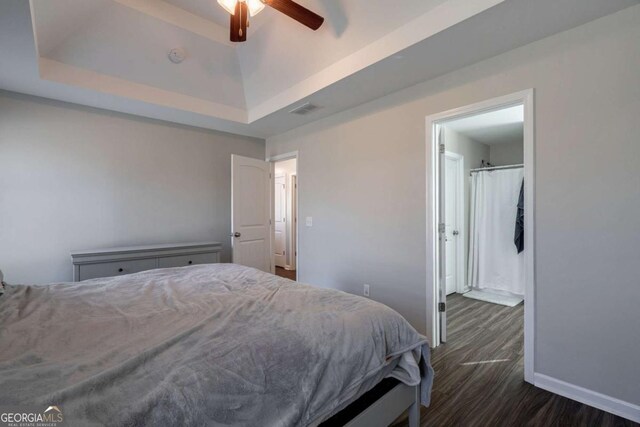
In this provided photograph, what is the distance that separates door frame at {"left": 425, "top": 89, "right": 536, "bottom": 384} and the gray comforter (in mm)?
1076

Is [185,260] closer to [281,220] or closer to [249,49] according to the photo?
[249,49]

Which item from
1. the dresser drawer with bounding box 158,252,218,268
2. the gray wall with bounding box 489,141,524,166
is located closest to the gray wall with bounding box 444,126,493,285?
the gray wall with bounding box 489,141,524,166

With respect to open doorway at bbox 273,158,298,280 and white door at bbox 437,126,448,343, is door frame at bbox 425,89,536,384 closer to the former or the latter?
white door at bbox 437,126,448,343

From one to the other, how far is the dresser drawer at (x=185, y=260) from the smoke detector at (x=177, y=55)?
2.16 m

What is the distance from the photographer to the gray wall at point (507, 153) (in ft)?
15.2

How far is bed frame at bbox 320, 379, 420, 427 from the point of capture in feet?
4.07

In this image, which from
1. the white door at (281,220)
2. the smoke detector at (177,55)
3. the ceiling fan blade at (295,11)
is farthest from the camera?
the white door at (281,220)

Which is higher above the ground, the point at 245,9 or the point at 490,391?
the point at 245,9

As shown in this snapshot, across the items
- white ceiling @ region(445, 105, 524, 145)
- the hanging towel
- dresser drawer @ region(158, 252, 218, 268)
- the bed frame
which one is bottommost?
the bed frame

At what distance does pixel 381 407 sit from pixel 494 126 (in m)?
3.94

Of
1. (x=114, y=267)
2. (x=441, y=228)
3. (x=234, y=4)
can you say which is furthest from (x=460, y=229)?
(x=114, y=267)

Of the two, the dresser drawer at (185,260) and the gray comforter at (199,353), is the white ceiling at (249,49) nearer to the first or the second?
the dresser drawer at (185,260)

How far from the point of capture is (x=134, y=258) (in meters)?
3.10

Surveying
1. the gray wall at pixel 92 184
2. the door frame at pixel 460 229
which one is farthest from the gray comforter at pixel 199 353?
the door frame at pixel 460 229
